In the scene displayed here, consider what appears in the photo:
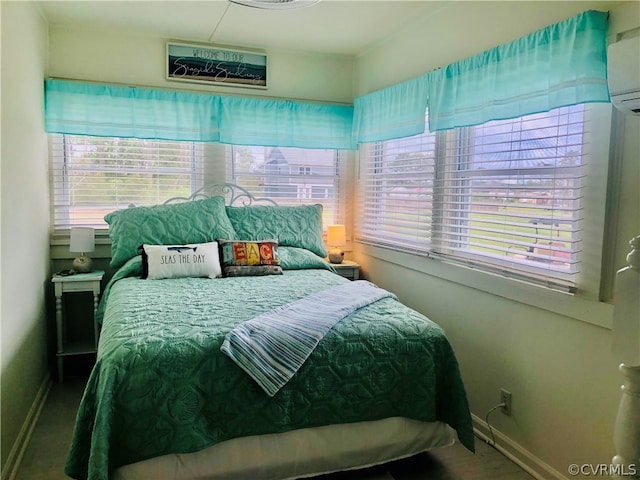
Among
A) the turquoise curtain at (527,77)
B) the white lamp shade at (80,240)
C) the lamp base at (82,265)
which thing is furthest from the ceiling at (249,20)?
the lamp base at (82,265)

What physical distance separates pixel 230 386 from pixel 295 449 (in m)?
0.40

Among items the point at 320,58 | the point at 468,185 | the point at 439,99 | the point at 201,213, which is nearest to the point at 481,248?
the point at 468,185

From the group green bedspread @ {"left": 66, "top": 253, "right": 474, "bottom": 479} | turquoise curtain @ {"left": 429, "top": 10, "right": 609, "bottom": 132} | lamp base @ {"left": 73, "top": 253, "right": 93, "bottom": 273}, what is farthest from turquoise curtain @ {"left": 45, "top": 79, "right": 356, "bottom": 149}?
green bedspread @ {"left": 66, "top": 253, "right": 474, "bottom": 479}

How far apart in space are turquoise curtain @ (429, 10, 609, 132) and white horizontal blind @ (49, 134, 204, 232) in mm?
1982

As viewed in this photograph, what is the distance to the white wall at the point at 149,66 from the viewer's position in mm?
3500

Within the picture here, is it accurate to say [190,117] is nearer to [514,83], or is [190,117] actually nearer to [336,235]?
[336,235]

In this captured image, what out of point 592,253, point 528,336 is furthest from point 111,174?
point 592,253

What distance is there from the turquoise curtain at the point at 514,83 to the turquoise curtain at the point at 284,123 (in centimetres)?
71

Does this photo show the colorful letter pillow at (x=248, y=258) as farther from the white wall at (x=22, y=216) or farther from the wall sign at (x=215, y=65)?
the wall sign at (x=215, y=65)

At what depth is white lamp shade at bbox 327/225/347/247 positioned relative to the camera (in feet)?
13.2

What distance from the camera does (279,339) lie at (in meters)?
1.97

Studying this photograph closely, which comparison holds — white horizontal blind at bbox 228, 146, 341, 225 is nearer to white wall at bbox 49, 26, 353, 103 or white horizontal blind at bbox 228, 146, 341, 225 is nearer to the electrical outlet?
white wall at bbox 49, 26, 353, 103

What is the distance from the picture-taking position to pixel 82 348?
11.0 feet

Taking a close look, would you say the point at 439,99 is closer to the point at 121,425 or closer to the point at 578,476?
the point at 578,476
